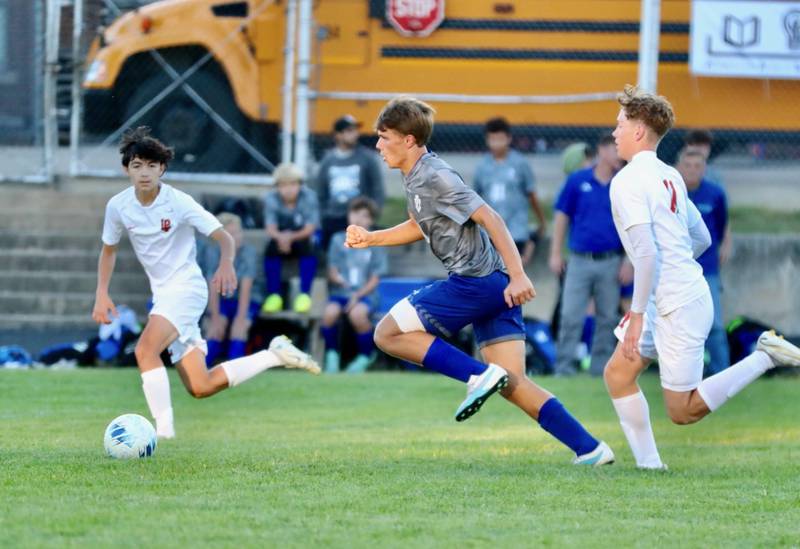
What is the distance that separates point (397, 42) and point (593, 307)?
13.0 ft

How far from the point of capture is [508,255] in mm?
7062

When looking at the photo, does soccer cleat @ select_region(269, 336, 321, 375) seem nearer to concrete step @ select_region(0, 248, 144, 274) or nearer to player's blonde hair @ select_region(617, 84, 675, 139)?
player's blonde hair @ select_region(617, 84, 675, 139)

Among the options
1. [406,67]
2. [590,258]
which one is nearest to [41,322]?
[406,67]

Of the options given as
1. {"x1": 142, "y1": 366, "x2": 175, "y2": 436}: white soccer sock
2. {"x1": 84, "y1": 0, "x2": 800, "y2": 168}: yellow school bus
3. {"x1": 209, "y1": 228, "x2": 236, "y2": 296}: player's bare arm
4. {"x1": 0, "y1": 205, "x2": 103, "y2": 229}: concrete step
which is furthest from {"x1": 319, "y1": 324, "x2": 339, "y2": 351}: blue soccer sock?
{"x1": 209, "y1": 228, "x2": 236, "y2": 296}: player's bare arm

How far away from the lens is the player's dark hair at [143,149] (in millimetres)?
8367

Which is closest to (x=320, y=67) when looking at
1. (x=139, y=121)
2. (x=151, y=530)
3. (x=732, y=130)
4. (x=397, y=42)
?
(x=397, y=42)

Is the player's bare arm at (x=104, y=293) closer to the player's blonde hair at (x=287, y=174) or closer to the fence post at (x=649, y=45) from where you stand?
the player's blonde hair at (x=287, y=174)

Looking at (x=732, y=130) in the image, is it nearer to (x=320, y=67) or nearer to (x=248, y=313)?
(x=320, y=67)

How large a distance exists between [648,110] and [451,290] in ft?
4.15

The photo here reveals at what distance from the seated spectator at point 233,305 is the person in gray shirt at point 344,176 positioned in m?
0.99

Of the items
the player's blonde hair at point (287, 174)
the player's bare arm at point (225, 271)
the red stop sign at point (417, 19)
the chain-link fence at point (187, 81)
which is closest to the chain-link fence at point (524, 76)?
the red stop sign at point (417, 19)

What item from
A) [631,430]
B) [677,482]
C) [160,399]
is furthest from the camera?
[160,399]

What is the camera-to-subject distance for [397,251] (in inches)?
618

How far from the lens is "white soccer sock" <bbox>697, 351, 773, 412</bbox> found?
738cm
